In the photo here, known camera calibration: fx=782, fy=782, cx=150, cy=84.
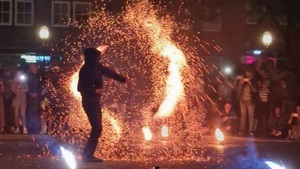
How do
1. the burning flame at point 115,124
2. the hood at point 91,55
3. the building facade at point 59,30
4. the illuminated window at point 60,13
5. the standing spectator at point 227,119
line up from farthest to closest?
the illuminated window at point 60,13
the building facade at point 59,30
the standing spectator at point 227,119
the burning flame at point 115,124
the hood at point 91,55

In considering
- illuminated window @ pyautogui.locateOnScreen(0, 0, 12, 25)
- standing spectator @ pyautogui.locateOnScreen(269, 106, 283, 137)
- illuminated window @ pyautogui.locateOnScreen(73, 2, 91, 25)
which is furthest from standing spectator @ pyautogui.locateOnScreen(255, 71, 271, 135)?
illuminated window @ pyautogui.locateOnScreen(0, 0, 12, 25)

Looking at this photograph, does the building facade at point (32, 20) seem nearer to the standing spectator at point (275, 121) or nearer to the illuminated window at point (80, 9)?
the illuminated window at point (80, 9)

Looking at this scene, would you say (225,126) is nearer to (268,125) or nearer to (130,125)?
(268,125)

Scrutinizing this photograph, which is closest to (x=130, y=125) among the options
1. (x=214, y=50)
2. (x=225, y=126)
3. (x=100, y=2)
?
(x=225, y=126)

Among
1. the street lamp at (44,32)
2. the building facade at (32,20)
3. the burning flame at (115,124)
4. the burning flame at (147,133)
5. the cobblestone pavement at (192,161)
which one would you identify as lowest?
the cobblestone pavement at (192,161)

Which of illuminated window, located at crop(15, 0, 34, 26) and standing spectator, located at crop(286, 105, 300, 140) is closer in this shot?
standing spectator, located at crop(286, 105, 300, 140)

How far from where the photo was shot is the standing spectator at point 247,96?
67.8ft

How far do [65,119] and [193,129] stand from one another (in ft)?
10.4

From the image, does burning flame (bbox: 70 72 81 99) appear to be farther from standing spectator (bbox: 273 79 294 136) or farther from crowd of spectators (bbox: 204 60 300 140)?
standing spectator (bbox: 273 79 294 136)

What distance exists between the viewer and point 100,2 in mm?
36062

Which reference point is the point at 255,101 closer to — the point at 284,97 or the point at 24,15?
the point at 284,97

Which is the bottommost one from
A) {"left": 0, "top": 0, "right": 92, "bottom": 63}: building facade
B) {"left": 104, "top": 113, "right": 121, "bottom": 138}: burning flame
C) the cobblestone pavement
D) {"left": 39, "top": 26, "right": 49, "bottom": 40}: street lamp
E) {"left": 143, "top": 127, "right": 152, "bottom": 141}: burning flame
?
the cobblestone pavement

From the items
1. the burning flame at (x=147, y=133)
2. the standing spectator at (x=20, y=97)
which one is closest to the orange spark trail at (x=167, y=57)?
the burning flame at (x=147, y=133)

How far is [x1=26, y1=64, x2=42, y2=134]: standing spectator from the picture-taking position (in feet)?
64.3
